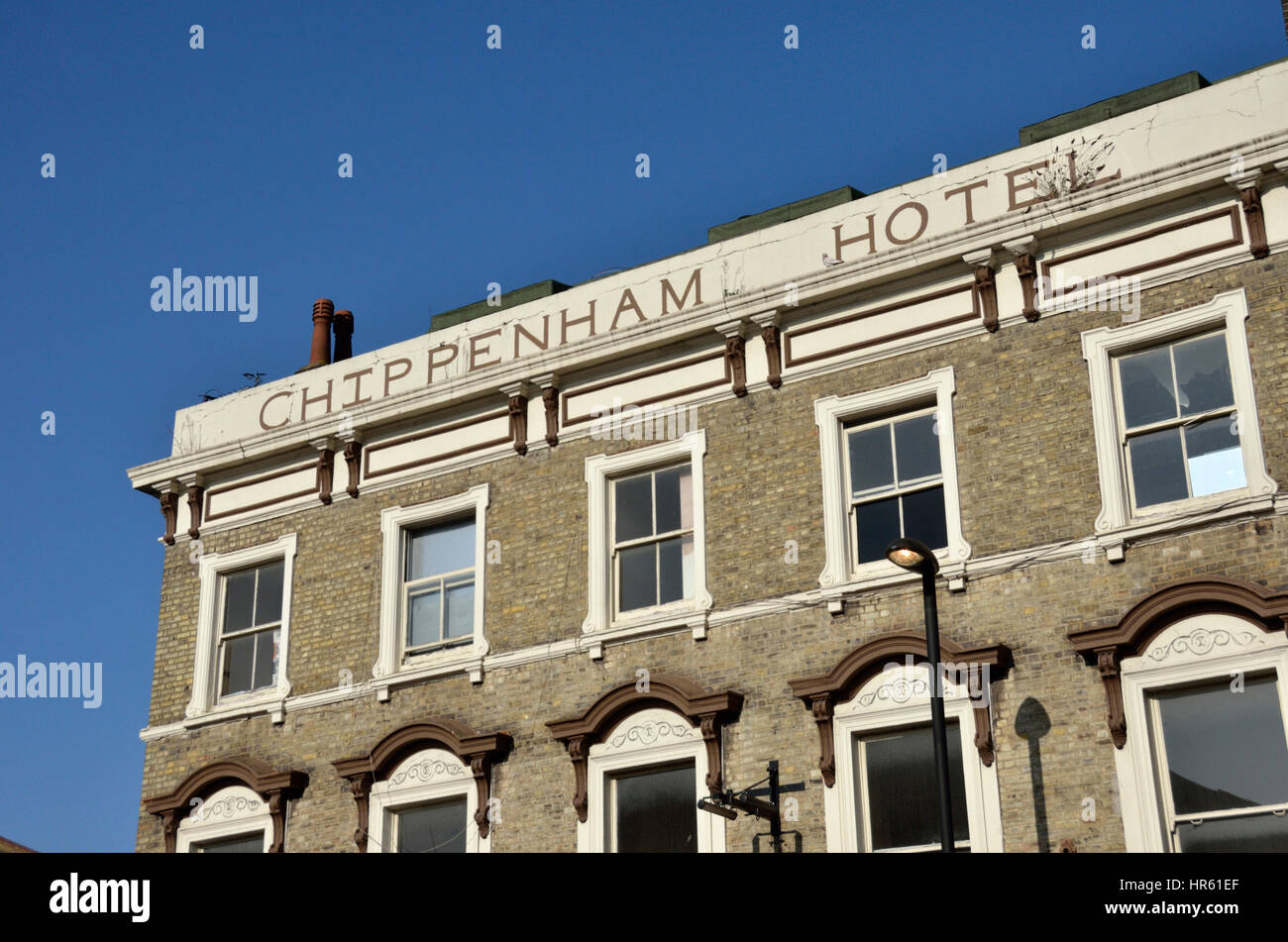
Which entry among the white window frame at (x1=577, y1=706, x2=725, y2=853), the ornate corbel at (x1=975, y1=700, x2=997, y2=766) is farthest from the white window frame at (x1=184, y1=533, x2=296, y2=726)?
the ornate corbel at (x1=975, y1=700, x2=997, y2=766)

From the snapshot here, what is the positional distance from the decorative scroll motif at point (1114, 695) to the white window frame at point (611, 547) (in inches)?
181

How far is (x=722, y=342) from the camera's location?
19.8 meters

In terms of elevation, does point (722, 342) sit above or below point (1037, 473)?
above

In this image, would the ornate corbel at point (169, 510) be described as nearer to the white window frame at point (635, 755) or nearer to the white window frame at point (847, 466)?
the white window frame at point (635, 755)

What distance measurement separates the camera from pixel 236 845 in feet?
69.7

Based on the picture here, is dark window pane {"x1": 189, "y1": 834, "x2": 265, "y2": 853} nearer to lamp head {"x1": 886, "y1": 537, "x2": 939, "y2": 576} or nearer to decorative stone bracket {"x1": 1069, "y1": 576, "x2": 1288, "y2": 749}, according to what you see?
lamp head {"x1": 886, "y1": 537, "x2": 939, "y2": 576}

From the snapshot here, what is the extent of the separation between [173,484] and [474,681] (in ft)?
20.9

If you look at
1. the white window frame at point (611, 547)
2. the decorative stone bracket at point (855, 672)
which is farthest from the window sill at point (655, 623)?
the decorative stone bracket at point (855, 672)

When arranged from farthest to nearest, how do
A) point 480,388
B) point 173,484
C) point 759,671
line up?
point 173,484
point 480,388
point 759,671

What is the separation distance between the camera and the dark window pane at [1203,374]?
1664 cm

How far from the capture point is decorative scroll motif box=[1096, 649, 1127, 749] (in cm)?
1578
